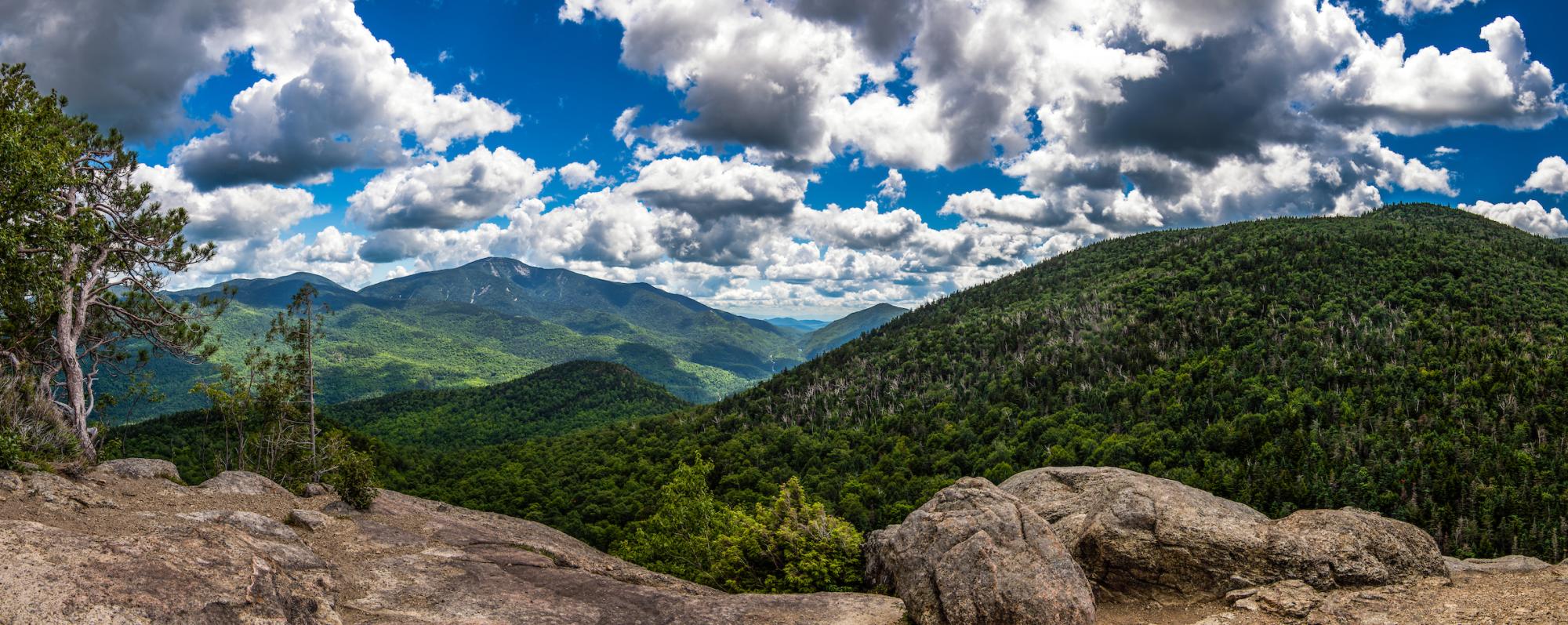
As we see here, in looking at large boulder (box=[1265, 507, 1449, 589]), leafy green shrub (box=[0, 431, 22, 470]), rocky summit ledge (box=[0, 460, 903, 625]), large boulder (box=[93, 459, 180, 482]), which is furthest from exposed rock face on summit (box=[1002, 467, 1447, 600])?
large boulder (box=[93, 459, 180, 482])

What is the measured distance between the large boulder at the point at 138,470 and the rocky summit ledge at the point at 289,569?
0.09m

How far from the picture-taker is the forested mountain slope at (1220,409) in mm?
97125

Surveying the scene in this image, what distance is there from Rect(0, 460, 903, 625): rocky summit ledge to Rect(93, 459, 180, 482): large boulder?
0.09 m

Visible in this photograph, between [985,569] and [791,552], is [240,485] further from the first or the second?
[985,569]

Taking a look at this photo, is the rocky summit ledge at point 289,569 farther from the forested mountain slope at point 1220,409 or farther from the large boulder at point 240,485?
the forested mountain slope at point 1220,409

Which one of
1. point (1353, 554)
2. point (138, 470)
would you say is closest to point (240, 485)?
point (138, 470)

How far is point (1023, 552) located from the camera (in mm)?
18281

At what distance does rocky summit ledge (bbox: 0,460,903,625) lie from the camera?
1133 centimetres

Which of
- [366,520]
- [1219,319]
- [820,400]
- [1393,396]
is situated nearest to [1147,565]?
[366,520]

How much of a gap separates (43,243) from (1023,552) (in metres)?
33.6

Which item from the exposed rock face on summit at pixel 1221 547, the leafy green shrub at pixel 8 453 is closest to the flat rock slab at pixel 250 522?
the leafy green shrub at pixel 8 453

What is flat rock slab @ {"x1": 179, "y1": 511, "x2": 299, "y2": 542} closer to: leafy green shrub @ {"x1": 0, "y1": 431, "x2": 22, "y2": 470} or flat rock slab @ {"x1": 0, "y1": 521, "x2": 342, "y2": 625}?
leafy green shrub @ {"x1": 0, "y1": 431, "x2": 22, "y2": 470}

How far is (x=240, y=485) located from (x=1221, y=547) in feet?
113

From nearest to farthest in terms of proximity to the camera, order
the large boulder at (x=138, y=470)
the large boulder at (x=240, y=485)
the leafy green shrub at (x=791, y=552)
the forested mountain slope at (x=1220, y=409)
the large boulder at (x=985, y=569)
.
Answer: the large boulder at (x=985, y=569) → the large boulder at (x=138, y=470) → the large boulder at (x=240, y=485) → the leafy green shrub at (x=791, y=552) → the forested mountain slope at (x=1220, y=409)
